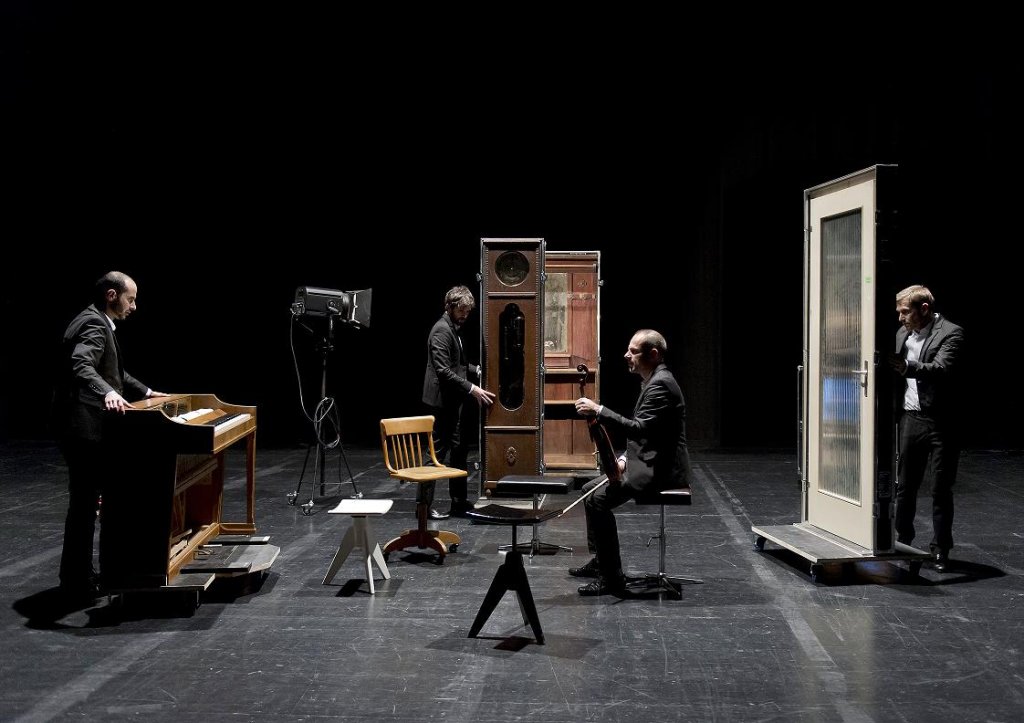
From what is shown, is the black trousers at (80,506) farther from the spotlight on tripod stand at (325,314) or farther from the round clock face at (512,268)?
the round clock face at (512,268)

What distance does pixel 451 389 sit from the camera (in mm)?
6387

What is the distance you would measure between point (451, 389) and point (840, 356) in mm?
2486

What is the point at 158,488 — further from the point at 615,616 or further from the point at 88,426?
the point at 615,616

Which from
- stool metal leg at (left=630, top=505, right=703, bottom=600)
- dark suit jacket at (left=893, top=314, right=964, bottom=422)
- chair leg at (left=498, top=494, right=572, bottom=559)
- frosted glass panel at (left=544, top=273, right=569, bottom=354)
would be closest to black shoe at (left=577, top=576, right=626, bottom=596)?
stool metal leg at (left=630, top=505, right=703, bottom=600)

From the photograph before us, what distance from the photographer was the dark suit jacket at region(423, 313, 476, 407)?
6.33 meters

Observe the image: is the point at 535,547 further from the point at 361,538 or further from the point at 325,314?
the point at 325,314

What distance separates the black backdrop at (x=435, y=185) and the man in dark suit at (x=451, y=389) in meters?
3.33

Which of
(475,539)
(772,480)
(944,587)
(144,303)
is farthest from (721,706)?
(144,303)

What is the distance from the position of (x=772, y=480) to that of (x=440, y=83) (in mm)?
4724

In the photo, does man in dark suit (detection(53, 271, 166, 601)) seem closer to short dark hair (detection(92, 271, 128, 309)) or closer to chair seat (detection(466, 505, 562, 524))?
short dark hair (detection(92, 271, 128, 309))

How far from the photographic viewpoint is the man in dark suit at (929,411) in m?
4.75

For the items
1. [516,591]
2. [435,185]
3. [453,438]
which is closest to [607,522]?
[516,591]

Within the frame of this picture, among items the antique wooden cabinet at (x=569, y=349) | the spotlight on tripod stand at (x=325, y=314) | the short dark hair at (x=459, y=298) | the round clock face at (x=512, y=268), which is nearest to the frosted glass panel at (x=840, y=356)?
the round clock face at (x=512, y=268)

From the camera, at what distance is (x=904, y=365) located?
15.0 ft
